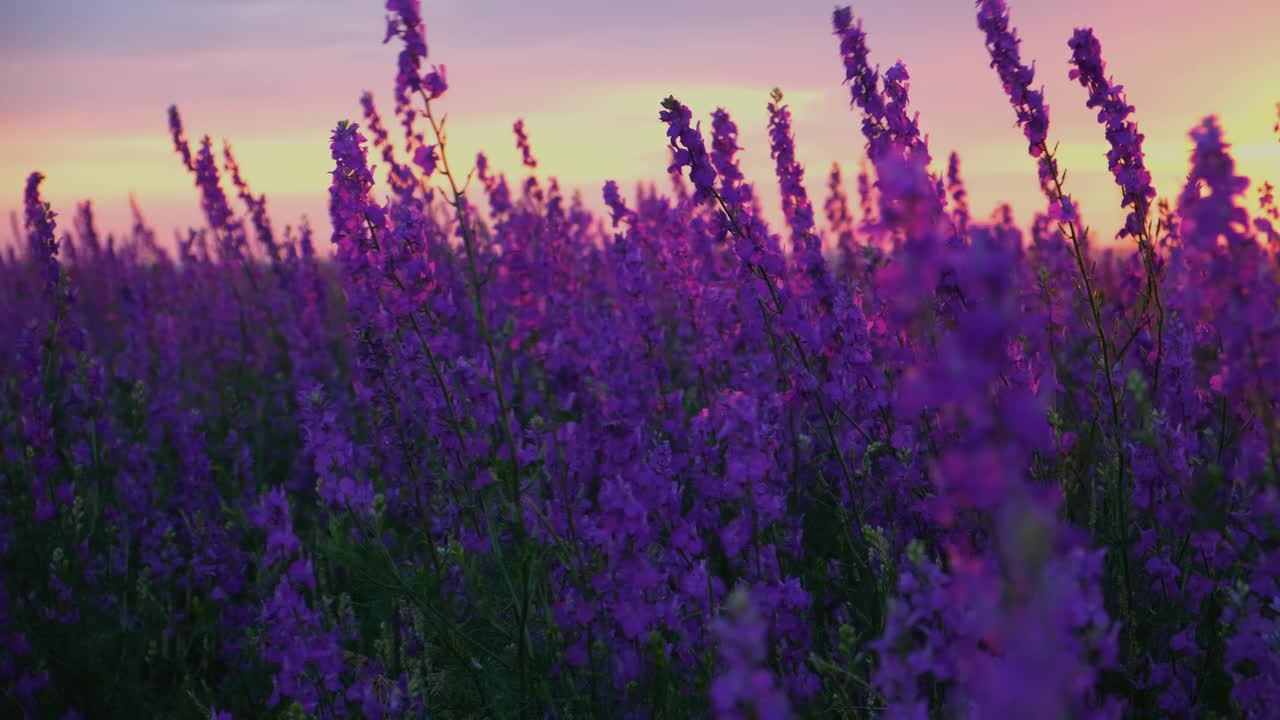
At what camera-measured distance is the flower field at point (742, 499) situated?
1.37 metres

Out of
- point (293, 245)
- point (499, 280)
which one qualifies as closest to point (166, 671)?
point (499, 280)

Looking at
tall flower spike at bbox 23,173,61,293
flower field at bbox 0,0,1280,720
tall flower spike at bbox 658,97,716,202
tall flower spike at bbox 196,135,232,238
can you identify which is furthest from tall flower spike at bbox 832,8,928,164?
tall flower spike at bbox 196,135,232,238

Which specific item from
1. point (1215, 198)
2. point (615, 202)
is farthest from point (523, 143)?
point (1215, 198)

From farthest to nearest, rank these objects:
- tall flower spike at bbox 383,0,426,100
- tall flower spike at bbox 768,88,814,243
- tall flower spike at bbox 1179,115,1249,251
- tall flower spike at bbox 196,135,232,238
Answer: tall flower spike at bbox 196,135,232,238
tall flower spike at bbox 768,88,814,243
tall flower spike at bbox 383,0,426,100
tall flower spike at bbox 1179,115,1249,251

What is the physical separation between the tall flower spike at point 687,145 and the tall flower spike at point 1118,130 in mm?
1399

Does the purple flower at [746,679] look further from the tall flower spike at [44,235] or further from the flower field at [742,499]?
the tall flower spike at [44,235]

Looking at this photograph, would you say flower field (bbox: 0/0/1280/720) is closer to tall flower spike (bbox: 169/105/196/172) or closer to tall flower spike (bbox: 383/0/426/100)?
tall flower spike (bbox: 383/0/426/100)

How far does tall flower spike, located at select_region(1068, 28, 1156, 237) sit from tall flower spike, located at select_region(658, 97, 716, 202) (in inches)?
55.1

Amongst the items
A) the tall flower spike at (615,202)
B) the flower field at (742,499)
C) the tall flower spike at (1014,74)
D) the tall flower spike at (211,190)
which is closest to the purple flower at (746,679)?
the flower field at (742,499)

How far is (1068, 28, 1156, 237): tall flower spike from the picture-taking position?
9.77 ft

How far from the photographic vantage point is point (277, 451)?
614 centimetres

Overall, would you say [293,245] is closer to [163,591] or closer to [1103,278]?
[163,591]

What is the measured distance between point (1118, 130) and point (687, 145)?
5.00ft

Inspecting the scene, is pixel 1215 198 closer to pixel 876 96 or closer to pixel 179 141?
pixel 876 96
